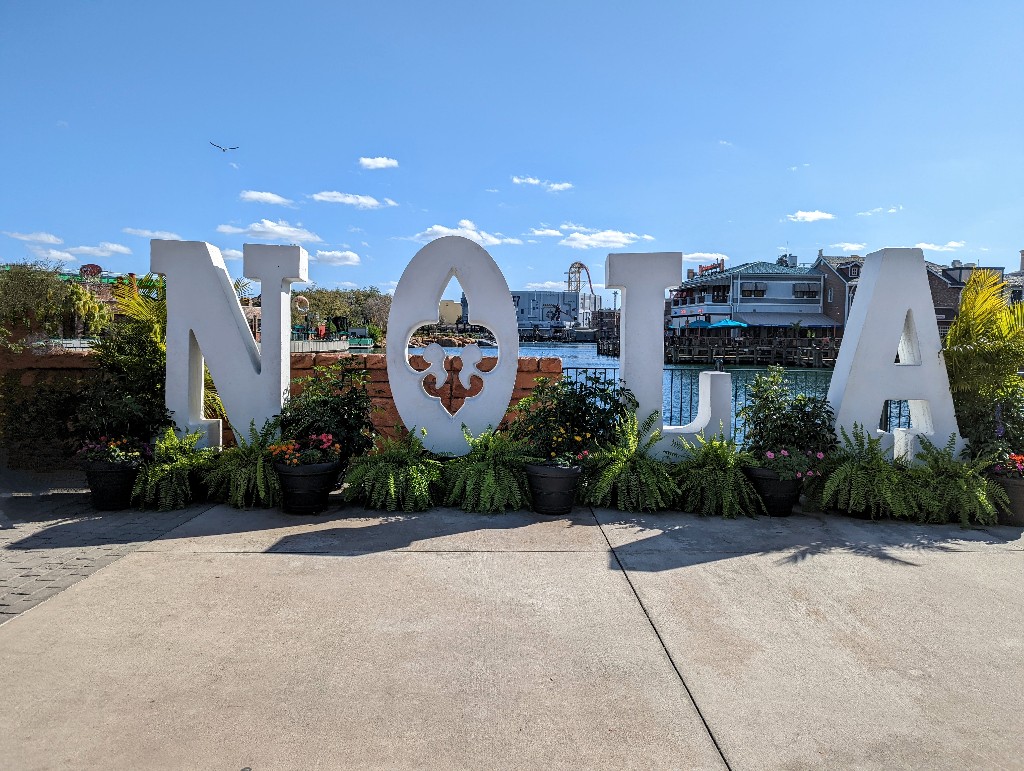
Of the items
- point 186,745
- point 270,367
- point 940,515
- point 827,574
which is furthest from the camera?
point 270,367

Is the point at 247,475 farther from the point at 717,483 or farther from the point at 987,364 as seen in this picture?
the point at 987,364

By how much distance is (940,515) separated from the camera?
5664 mm

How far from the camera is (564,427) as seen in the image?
6098 mm

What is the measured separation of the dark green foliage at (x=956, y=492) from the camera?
5.56 metres

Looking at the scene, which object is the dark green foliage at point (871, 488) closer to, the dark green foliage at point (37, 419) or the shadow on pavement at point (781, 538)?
the shadow on pavement at point (781, 538)

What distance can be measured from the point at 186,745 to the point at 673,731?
6.08ft

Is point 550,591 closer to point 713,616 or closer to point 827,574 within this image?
point 713,616

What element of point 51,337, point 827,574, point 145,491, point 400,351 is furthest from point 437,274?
point 51,337

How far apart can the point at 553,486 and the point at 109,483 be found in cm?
387

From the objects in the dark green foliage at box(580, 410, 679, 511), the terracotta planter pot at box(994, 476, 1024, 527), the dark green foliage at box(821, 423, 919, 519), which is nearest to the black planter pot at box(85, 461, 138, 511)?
the dark green foliage at box(580, 410, 679, 511)

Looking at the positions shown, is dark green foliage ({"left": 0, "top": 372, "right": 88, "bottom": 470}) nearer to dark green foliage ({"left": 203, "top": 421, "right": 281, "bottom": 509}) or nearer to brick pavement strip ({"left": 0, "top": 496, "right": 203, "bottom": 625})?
brick pavement strip ({"left": 0, "top": 496, "right": 203, "bottom": 625})

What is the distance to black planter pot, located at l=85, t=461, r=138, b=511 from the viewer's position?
575 centimetres

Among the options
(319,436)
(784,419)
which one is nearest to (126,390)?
(319,436)

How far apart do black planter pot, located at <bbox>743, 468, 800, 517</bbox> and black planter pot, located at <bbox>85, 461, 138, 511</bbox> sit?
5511 mm
